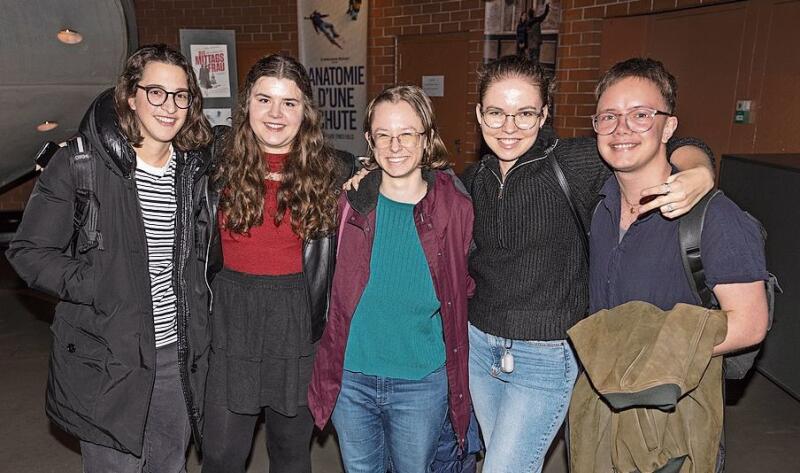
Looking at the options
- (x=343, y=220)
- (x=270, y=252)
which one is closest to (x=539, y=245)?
(x=343, y=220)

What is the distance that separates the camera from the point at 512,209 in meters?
2.17

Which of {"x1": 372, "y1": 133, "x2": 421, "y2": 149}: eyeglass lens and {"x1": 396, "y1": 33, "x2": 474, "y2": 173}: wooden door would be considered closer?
{"x1": 372, "y1": 133, "x2": 421, "y2": 149}: eyeglass lens

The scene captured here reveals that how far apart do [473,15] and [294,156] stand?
4762mm

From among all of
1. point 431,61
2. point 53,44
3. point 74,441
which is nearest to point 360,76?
point 431,61

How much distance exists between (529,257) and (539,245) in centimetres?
5

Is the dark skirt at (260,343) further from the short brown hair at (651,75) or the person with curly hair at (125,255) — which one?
the short brown hair at (651,75)

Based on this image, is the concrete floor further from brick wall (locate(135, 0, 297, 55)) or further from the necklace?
brick wall (locate(135, 0, 297, 55))

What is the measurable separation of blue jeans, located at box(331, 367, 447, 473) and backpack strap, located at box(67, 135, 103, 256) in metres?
1.03

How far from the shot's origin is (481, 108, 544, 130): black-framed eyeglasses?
2.12 meters

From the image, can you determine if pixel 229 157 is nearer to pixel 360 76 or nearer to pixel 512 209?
pixel 512 209

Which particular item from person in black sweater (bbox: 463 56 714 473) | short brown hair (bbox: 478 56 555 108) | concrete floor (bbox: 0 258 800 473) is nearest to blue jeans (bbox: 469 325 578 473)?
person in black sweater (bbox: 463 56 714 473)

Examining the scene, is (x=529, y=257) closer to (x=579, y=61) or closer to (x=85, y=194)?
(x=85, y=194)

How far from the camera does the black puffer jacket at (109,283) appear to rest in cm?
216

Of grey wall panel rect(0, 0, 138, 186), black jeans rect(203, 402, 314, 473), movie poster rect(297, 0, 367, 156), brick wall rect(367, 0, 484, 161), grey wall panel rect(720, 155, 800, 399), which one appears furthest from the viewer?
movie poster rect(297, 0, 367, 156)
